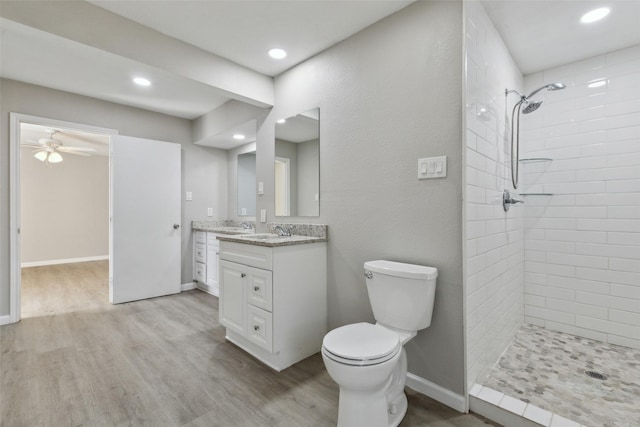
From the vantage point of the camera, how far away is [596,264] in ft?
7.74

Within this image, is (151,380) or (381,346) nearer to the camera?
(381,346)

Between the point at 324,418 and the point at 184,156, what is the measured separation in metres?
3.71

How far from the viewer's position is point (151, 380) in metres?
1.87

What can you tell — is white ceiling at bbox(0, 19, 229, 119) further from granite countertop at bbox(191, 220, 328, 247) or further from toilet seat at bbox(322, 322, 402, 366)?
toilet seat at bbox(322, 322, 402, 366)

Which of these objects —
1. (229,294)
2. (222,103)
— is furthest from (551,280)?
(222,103)

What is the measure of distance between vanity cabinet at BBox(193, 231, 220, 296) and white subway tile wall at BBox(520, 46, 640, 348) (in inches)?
133

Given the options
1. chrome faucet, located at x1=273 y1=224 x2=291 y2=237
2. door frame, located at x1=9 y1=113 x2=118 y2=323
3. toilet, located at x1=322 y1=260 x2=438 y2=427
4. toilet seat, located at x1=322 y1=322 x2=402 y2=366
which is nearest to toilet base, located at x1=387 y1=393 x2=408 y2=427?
toilet, located at x1=322 y1=260 x2=438 y2=427

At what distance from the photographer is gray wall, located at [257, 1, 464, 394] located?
1.68 m

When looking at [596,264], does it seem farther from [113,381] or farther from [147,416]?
[113,381]

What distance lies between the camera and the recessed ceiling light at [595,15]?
181 cm

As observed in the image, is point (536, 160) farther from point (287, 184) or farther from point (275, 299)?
point (275, 299)

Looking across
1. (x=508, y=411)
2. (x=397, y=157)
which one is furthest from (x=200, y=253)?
(x=508, y=411)

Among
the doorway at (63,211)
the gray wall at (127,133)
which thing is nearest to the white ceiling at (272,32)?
the gray wall at (127,133)

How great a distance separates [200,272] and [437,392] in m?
3.29
